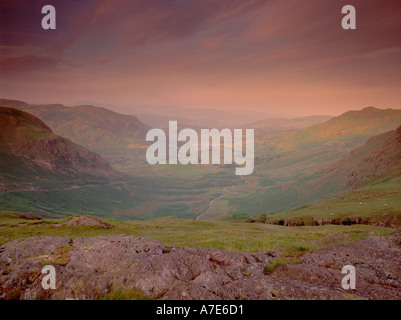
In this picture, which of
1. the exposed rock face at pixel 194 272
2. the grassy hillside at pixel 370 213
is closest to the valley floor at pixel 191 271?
the exposed rock face at pixel 194 272

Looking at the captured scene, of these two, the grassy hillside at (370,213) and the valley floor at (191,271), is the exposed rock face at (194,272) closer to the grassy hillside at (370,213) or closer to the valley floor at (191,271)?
the valley floor at (191,271)

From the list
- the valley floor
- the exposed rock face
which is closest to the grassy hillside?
the exposed rock face

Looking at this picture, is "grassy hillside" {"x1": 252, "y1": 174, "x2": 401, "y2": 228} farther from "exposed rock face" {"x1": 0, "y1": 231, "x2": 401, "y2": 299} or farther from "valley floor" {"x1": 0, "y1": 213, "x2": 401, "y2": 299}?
"valley floor" {"x1": 0, "y1": 213, "x2": 401, "y2": 299}

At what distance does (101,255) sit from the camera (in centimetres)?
1578

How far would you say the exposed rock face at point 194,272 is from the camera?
38.1ft

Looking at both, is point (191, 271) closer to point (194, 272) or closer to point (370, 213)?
point (194, 272)

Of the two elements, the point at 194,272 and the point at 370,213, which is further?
the point at 370,213

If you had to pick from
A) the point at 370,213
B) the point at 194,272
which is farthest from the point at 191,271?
the point at 370,213

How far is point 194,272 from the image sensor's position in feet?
47.2
